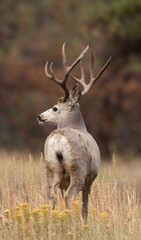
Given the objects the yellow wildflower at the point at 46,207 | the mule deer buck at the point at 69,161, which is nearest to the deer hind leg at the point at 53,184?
the mule deer buck at the point at 69,161

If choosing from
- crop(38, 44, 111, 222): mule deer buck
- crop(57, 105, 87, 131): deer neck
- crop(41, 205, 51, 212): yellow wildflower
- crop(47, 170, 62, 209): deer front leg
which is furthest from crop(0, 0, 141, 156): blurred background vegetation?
crop(41, 205, 51, 212): yellow wildflower

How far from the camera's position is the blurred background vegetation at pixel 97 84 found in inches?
853

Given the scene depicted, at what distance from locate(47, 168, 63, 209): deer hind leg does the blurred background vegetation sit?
1327cm

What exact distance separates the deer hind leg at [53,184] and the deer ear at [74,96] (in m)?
0.85

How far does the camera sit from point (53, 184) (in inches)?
236

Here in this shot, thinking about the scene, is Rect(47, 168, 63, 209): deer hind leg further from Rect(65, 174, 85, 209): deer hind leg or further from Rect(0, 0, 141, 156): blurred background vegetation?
Rect(0, 0, 141, 156): blurred background vegetation

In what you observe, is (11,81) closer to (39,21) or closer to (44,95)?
Result: (44,95)

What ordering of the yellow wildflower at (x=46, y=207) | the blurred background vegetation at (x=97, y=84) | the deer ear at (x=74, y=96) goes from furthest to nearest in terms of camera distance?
the blurred background vegetation at (x=97, y=84) < the deer ear at (x=74, y=96) < the yellow wildflower at (x=46, y=207)

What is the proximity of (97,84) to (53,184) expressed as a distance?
16.8m

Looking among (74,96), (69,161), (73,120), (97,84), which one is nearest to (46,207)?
(69,161)

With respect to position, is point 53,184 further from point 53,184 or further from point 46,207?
point 46,207

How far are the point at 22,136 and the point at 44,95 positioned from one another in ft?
6.61

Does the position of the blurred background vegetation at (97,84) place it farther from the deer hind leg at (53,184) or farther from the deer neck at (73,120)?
the deer hind leg at (53,184)

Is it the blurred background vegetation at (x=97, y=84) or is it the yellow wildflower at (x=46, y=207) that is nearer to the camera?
the yellow wildflower at (x=46, y=207)
